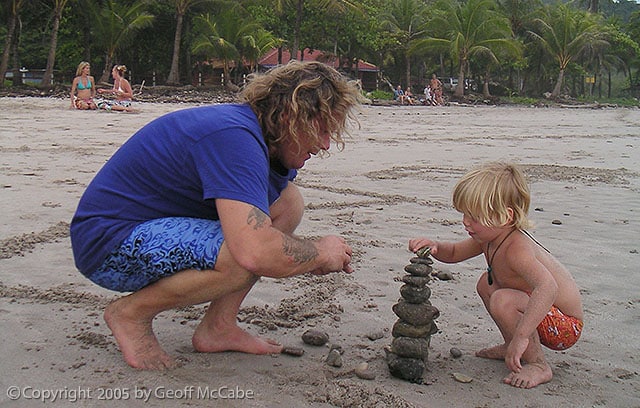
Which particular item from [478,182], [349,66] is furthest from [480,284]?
[349,66]

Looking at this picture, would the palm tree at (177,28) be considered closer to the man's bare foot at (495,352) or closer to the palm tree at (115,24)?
the palm tree at (115,24)

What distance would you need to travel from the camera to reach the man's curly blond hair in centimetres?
241

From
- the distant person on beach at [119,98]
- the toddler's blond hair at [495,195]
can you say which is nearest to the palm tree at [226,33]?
the distant person on beach at [119,98]

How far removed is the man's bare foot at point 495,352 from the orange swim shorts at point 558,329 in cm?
17

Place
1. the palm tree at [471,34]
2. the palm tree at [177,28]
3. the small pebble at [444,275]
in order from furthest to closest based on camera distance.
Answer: the palm tree at [471,34]
the palm tree at [177,28]
the small pebble at [444,275]

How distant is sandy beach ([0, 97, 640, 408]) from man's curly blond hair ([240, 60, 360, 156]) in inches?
10.1

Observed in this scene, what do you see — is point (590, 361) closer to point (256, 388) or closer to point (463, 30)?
point (256, 388)

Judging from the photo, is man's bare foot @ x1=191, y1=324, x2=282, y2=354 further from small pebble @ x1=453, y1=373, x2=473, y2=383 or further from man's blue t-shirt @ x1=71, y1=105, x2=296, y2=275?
small pebble @ x1=453, y1=373, x2=473, y2=383

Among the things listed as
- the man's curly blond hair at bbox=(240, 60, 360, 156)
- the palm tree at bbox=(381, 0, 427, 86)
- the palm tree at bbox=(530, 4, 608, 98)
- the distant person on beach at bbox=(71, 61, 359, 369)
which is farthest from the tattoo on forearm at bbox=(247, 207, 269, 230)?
the palm tree at bbox=(530, 4, 608, 98)

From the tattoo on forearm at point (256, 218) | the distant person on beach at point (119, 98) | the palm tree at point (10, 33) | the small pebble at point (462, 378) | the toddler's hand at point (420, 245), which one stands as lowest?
the small pebble at point (462, 378)

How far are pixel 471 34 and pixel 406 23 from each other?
592cm

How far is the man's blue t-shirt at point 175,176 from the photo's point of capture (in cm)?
225

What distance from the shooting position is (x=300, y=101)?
240 centimetres

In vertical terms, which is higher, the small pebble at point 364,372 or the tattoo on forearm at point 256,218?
the tattoo on forearm at point 256,218
